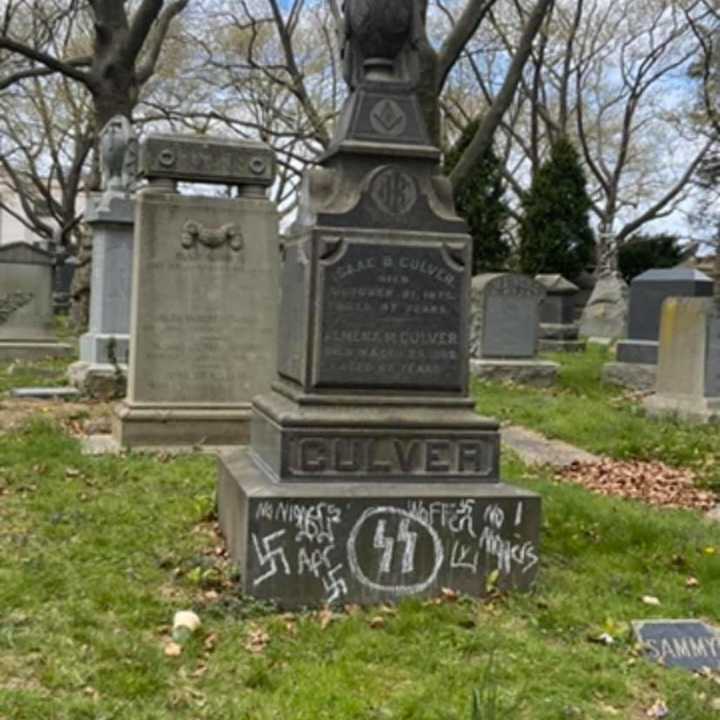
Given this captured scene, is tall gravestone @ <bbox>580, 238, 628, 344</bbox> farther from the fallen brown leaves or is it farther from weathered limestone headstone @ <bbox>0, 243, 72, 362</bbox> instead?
the fallen brown leaves

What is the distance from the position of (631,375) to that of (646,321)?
0.92 m

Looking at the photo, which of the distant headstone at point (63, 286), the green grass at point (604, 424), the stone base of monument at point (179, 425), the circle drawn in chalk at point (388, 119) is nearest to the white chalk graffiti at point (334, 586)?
the circle drawn in chalk at point (388, 119)

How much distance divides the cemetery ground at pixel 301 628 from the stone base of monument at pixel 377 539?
0.11 meters

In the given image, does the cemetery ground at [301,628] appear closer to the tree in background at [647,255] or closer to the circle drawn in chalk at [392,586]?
the circle drawn in chalk at [392,586]

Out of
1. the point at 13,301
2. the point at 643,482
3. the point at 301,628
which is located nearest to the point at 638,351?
the point at 643,482

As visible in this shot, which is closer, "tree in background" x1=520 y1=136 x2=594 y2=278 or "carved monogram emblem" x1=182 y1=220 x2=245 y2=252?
"carved monogram emblem" x1=182 y1=220 x2=245 y2=252

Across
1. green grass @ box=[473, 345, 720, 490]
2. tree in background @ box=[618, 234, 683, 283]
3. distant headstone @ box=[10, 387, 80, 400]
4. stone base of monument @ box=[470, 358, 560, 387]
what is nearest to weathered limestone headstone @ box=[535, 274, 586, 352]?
stone base of monument @ box=[470, 358, 560, 387]

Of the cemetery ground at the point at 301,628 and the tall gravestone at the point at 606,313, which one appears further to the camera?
the tall gravestone at the point at 606,313

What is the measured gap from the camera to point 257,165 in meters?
8.41

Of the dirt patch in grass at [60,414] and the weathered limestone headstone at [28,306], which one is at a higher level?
the weathered limestone headstone at [28,306]

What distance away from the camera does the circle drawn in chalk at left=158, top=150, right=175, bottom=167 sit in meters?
8.16

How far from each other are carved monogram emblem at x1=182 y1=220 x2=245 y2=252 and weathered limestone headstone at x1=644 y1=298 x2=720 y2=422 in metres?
5.99

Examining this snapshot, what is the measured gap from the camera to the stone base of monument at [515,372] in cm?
1536

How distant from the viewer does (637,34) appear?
32.8 meters
